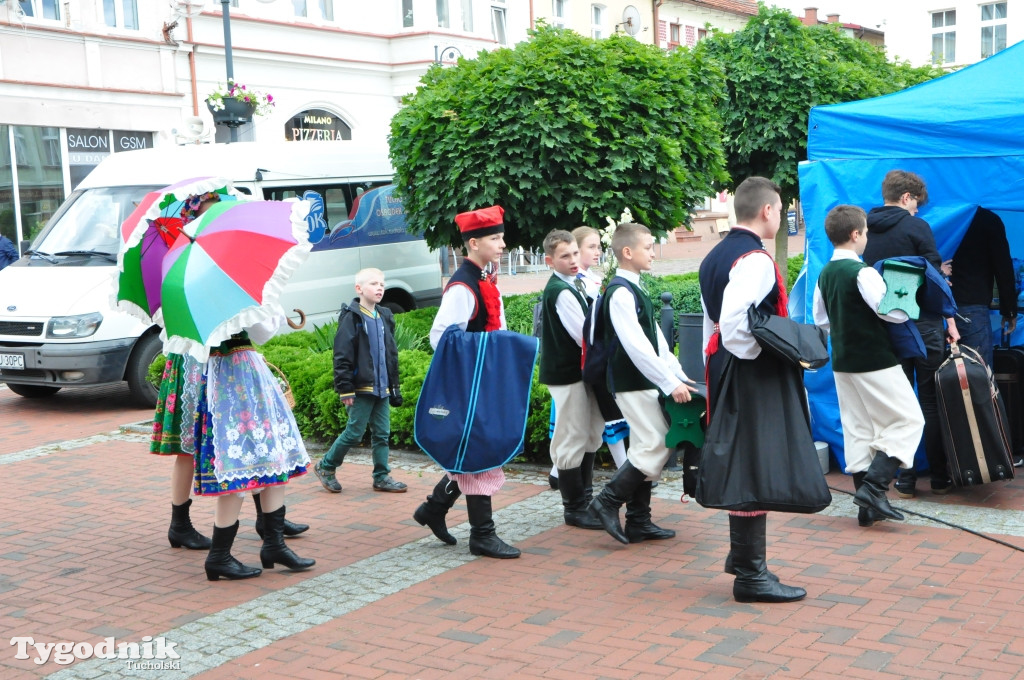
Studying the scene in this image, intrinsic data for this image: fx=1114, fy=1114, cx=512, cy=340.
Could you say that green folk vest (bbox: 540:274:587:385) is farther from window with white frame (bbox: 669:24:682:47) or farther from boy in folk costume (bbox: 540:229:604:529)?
window with white frame (bbox: 669:24:682:47)

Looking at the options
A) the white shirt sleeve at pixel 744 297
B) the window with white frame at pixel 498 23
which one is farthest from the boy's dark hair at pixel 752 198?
the window with white frame at pixel 498 23

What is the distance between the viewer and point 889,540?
572cm

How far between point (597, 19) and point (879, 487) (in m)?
29.8

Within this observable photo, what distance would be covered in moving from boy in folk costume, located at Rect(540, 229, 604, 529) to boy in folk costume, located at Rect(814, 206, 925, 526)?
4.56ft

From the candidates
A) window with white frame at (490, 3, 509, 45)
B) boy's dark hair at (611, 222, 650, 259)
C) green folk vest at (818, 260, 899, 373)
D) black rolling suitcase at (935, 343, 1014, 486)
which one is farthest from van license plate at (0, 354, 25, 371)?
window with white frame at (490, 3, 509, 45)

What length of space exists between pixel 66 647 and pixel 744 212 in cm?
342

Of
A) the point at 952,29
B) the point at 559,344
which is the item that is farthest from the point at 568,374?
the point at 952,29

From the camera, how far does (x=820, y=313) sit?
6.36 m

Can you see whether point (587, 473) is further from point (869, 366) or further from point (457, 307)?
point (869, 366)

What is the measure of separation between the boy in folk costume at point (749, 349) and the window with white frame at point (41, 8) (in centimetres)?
1691

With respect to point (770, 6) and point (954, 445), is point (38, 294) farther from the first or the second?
point (770, 6)

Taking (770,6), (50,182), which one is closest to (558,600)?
(770,6)

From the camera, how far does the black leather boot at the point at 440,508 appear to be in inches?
225

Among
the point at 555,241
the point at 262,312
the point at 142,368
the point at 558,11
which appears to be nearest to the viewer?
the point at 262,312
